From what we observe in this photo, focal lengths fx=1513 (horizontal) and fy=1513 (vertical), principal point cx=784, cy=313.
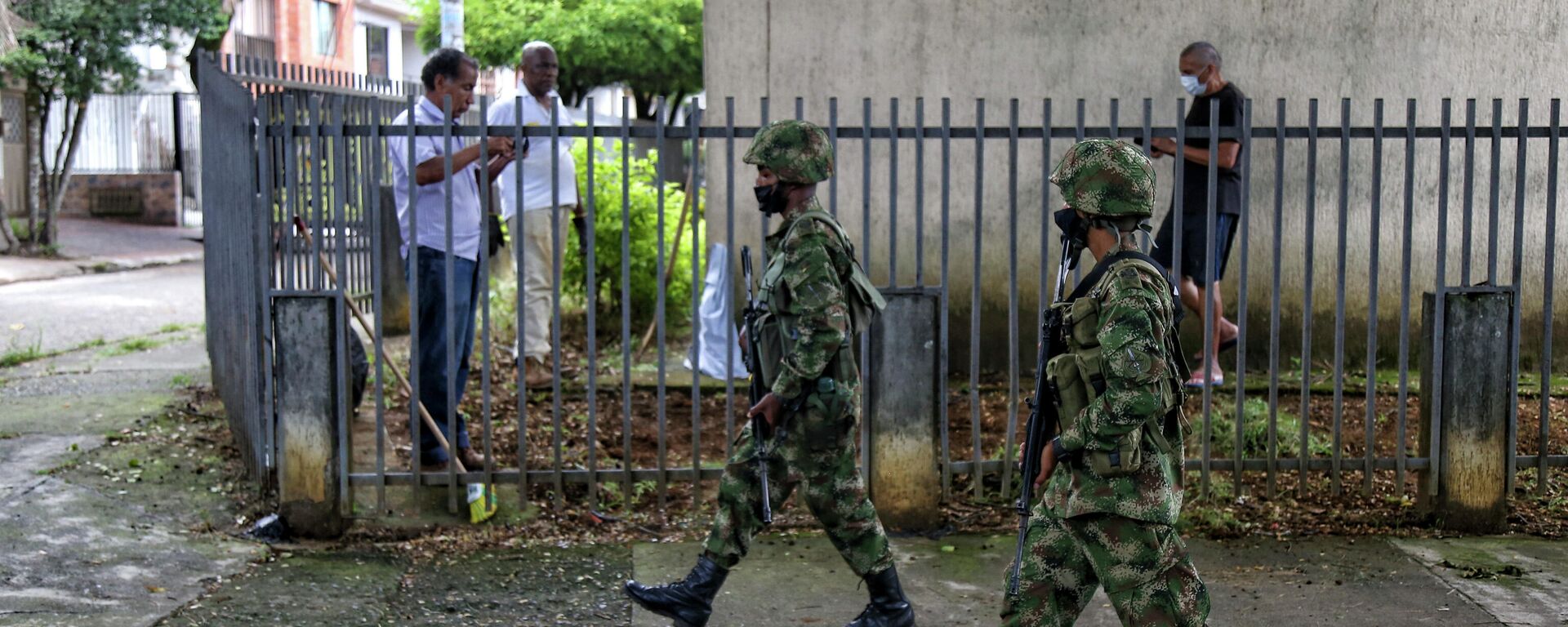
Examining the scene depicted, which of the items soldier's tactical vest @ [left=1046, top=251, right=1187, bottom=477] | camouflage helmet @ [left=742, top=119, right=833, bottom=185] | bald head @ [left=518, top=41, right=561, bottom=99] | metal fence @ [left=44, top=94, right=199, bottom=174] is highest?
metal fence @ [left=44, top=94, right=199, bottom=174]

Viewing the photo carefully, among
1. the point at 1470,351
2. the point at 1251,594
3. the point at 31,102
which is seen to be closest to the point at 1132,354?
the point at 1251,594

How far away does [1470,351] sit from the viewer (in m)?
5.52

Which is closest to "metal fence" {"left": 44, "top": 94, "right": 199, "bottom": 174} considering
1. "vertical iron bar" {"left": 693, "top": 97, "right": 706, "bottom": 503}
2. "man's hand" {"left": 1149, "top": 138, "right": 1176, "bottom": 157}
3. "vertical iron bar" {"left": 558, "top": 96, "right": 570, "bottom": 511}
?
"vertical iron bar" {"left": 558, "top": 96, "right": 570, "bottom": 511}

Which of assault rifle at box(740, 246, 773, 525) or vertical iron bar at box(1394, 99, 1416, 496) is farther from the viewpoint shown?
vertical iron bar at box(1394, 99, 1416, 496)

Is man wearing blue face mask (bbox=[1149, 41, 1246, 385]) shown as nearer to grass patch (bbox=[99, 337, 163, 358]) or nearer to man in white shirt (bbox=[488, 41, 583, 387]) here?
man in white shirt (bbox=[488, 41, 583, 387])

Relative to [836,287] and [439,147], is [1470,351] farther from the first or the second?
[439,147]

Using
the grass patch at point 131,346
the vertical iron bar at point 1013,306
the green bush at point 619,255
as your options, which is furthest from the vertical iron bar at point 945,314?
the grass patch at point 131,346

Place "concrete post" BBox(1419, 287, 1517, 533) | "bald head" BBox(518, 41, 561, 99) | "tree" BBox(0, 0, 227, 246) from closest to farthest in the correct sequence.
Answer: "concrete post" BBox(1419, 287, 1517, 533)
"bald head" BBox(518, 41, 561, 99)
"tree" BBox(0, 0, 227, 246)

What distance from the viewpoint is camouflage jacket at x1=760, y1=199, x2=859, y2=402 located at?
4223 millimetres

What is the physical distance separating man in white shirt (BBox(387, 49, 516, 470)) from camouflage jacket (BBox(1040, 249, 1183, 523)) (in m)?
2.91

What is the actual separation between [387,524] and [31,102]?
18435mm

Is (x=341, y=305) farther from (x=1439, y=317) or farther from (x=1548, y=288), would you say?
(x=1548, y=288)

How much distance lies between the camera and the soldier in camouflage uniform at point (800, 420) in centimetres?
427

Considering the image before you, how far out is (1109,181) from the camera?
11.3 ft
